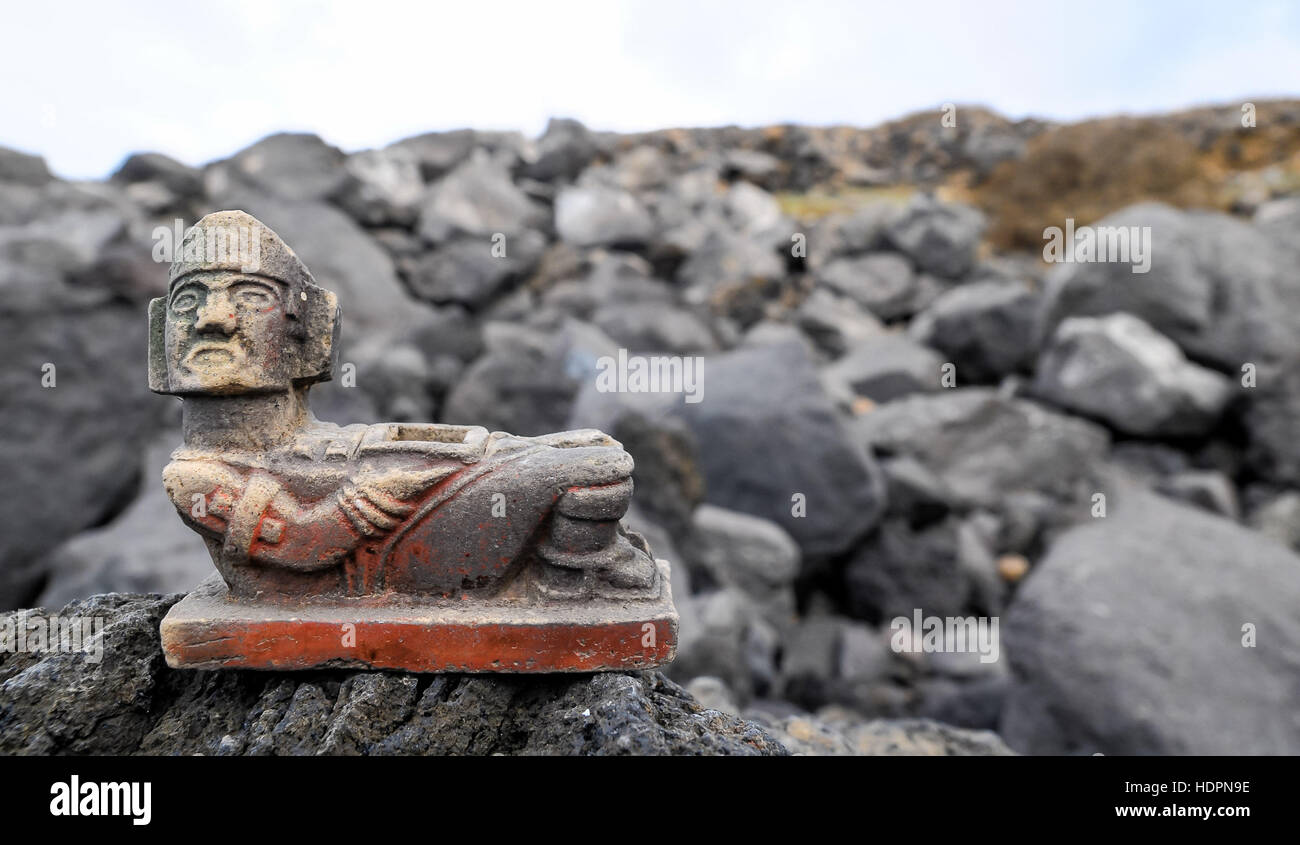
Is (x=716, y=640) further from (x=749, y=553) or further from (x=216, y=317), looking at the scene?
(x=216, y=317)

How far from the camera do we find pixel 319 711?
2840mm

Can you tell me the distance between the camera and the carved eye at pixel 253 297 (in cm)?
292

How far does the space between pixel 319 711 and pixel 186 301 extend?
150 cm

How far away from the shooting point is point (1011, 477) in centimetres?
925

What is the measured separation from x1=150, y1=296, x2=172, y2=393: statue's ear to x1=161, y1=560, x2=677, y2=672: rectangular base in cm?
80

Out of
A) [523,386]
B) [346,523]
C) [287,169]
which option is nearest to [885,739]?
[346,523]

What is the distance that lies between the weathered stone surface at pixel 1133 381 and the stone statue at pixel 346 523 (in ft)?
28.0

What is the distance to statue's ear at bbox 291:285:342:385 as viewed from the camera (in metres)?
3.11

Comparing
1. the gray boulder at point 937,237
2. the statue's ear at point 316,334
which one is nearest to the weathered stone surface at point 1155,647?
the statue's ear at point 316,334

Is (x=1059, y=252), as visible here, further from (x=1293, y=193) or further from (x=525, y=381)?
(x=525, y=381)

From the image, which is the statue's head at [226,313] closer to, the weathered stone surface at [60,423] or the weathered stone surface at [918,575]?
the weathered stone surface at [60,423]

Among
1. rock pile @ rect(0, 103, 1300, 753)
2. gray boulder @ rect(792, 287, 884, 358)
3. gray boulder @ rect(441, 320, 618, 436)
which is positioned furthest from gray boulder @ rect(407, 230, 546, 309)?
gray boulder @ rect(792, 287, 884, 358)

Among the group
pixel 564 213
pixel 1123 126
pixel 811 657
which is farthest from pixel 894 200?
pixel 811 657

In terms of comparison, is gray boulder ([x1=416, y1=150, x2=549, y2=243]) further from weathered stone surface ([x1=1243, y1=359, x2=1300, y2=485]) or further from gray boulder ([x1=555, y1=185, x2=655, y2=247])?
weathered stone surface ([x1=1243, y1=359, x2=1300, y2=485])
